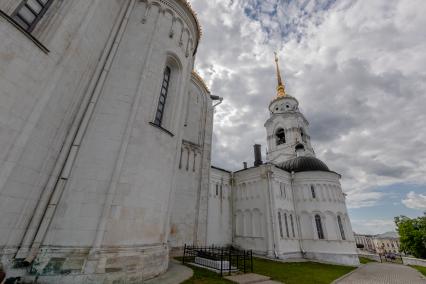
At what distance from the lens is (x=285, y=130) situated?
3434 centimetres

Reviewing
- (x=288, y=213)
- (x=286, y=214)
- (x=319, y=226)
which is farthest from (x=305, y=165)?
(x=319, y=226)

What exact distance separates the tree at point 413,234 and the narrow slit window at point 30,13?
4754 cm

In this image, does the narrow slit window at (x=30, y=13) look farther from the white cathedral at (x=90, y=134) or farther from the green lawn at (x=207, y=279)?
the green lawn at (x=207, y=279)

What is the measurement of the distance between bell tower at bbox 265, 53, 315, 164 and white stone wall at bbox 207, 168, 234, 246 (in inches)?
523

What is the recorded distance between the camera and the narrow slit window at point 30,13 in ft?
21.9

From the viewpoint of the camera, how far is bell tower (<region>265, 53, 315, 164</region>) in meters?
32.9

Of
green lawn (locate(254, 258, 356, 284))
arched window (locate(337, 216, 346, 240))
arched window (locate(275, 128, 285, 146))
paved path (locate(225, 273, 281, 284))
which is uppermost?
arched window (locate(275, 128, 285, 146))

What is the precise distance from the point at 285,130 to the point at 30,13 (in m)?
33.3

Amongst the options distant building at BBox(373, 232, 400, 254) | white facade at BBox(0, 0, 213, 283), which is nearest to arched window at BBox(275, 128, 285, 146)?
white facade at BBox(0, 0, 213, 283)

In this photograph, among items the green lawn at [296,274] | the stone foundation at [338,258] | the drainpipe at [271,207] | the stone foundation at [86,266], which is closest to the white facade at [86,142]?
the stone foundation at [86,266]

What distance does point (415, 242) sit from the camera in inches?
1209

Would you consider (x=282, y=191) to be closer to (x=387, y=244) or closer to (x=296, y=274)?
(x=296, y=274)

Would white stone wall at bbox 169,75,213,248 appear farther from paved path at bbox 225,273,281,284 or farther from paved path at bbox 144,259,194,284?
paved path at bbox 225,273,281,284

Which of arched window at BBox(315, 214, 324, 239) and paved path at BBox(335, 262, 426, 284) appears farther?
arched window at BBox(315, 214, 324, 239)
